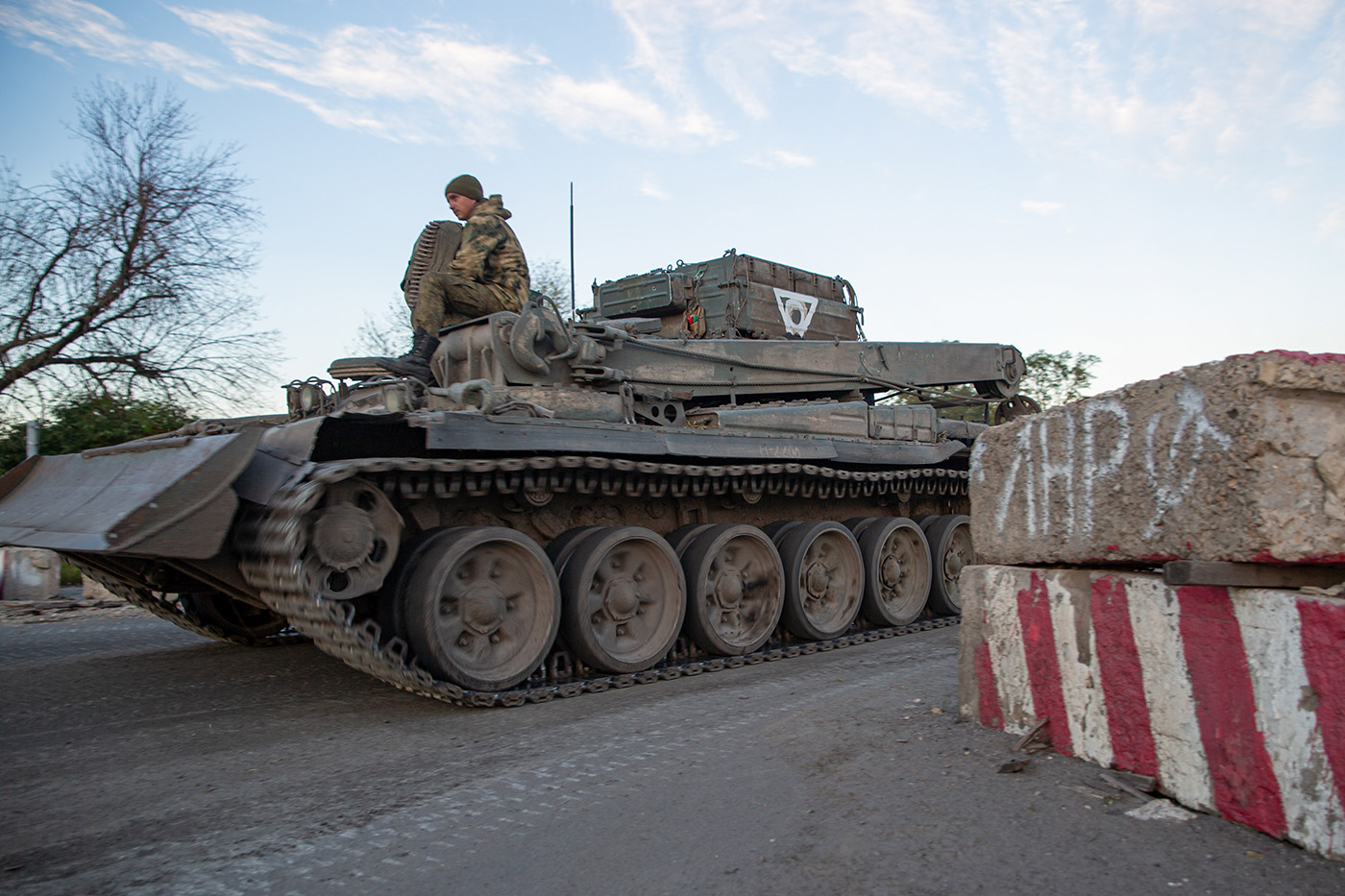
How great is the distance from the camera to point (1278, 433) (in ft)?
9.05

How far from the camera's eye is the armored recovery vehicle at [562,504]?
15.3ft

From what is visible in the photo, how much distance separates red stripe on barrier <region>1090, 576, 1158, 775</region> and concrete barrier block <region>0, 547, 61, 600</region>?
40.1ft

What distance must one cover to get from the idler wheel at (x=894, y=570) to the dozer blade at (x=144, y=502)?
15.6 feet

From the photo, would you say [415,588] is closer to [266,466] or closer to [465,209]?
[266,466]

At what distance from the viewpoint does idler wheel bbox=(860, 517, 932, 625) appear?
759 cm

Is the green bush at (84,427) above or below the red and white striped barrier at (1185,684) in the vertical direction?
above

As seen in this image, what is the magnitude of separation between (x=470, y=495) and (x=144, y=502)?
1.70 metres

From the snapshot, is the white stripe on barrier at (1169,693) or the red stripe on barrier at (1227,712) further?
the white stripe on barrier at (1169,693)

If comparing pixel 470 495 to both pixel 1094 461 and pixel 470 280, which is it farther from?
pixel 1094 461

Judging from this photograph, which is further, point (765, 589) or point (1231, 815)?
point (765, 589)

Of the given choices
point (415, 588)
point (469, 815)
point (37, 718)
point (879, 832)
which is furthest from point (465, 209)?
point (879, 832)

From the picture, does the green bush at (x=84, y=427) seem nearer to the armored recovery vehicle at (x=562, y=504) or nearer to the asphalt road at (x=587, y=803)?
the armored recovery vehicle at (x=562, y=504)

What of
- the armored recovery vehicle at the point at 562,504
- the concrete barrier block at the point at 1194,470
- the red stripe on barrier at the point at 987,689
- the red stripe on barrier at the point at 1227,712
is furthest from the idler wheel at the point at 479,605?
the red stripe on barrier at the point at 1227,712

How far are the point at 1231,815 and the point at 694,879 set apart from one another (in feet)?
5.38
